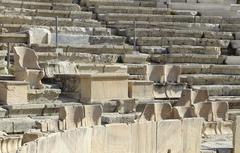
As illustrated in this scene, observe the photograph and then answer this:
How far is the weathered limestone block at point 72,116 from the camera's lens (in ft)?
24.4

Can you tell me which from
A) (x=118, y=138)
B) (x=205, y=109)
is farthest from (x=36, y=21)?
(x=118, y=138)

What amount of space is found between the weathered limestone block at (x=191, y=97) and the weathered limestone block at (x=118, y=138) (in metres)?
3.11

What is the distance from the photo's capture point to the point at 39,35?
10.8m

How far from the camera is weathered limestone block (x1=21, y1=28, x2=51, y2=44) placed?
1067 centimetres

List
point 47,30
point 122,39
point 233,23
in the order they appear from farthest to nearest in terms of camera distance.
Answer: point 233,23 < point 122,39 < point 47,30

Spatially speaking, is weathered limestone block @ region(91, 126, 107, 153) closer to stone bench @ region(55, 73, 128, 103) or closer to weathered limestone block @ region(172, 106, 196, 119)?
weathered limestone block @ region(172, 106, 196, 119)

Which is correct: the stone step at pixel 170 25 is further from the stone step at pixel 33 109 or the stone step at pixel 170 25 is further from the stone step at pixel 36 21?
the stone step at pixel 33 109

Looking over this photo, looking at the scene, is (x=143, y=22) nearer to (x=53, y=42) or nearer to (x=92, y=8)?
(x=92, y=8)

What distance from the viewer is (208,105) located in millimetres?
8906

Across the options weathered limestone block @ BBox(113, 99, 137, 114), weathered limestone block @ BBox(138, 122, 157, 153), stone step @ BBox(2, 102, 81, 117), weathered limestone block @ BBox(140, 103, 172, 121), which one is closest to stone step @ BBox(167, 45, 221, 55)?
weathered limestone block @ BBox(113, 99, 137, 114)

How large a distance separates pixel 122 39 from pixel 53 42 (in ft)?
Result: 5.00

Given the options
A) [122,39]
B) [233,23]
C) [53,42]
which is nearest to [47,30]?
[53,42]

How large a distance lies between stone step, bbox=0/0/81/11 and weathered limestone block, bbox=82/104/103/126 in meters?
5.34

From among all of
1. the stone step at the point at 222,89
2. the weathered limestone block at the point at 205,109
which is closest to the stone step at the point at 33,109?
the weathered limestone block at the point at 205,109
